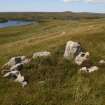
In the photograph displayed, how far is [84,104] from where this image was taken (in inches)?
646

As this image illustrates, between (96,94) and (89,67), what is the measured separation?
19.5 ft

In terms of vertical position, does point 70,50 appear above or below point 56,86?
above

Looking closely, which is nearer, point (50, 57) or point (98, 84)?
point (98, 84)

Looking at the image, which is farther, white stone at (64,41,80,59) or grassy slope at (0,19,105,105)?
white stone at (64,41,80,59)

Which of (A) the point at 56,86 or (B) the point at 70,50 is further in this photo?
(B) the point at 70,50

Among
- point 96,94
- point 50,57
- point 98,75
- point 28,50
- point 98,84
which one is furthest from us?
point 28,50

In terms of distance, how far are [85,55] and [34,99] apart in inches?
423

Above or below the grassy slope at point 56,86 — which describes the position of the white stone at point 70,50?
above

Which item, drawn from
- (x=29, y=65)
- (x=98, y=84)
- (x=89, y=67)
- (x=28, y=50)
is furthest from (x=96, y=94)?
(x=28, y=50)

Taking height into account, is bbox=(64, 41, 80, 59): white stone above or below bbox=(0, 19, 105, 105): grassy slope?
above

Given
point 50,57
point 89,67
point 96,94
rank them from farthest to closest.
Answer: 1. point 50,57
2. point 89,67
3. point 96,94

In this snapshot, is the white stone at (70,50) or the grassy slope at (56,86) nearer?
the grassy slope at (56,86)

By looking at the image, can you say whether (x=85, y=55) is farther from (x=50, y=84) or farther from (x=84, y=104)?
(x=84, y=104)

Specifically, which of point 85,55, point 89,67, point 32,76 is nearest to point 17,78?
point 32,76
